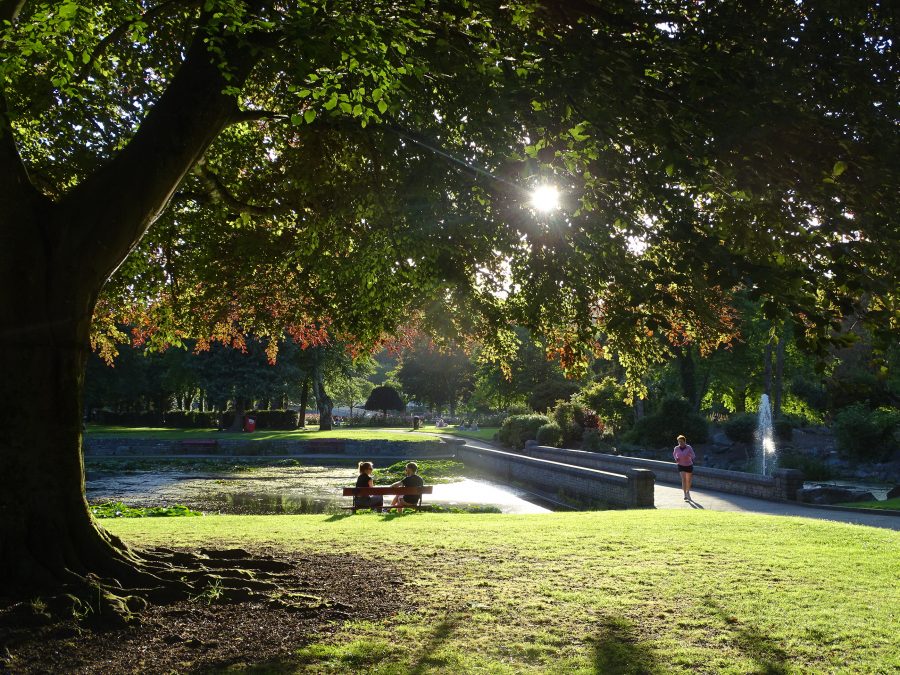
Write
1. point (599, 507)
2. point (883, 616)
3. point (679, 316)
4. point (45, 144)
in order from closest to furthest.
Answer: point (883, 616)
point (679, 316)
point (45, 144)
point (599, 507)

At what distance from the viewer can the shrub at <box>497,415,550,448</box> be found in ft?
126

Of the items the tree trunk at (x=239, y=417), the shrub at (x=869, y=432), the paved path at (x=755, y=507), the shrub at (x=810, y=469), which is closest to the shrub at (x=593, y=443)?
the shrub at (x=810, y=469)

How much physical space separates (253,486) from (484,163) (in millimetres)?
18821

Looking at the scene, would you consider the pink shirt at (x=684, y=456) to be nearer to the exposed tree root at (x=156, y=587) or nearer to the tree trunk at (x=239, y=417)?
the exposed tree root at (x=156, y=587)

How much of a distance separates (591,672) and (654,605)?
6.47 ft

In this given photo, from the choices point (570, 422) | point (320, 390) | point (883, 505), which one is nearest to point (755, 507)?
point (883, 505)

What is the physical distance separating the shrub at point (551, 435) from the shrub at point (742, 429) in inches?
304

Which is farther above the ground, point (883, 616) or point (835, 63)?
point (835, 63)

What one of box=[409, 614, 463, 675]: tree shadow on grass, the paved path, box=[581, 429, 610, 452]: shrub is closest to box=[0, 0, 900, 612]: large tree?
box=[409, 614, 463, 675]: tree shadow on grass

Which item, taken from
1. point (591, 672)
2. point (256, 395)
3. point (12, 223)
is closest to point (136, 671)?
point (591, 672)

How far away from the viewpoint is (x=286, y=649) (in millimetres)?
5238

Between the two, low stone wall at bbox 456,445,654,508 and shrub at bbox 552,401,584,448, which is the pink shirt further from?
shrub at bbox 552,401,584,448

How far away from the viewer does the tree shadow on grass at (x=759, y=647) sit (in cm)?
504

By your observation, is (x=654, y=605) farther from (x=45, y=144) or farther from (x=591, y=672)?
(x=45, y=144)
